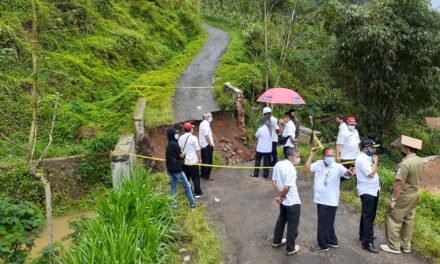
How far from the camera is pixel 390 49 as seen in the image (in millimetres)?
12984

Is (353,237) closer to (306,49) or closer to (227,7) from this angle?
(306,49)

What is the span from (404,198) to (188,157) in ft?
13.5

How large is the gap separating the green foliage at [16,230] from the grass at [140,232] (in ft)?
1.83

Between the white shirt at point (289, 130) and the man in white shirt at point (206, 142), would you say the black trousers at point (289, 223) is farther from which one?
the man in white shirt at point (206, 142)

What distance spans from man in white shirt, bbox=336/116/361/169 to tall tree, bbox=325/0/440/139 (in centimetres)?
590

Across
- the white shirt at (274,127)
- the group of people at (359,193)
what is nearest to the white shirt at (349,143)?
the white shirt at (274,127)

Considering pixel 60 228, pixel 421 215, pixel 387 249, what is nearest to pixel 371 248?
pixel 387 249

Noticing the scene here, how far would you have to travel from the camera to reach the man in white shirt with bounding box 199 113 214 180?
8861mm

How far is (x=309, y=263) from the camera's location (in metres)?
5.93

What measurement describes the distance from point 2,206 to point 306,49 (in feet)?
51.0

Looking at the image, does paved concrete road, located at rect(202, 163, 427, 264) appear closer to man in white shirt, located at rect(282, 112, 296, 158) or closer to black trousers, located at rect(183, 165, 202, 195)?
black trousers, located at rect(183, 165, 202, 195)

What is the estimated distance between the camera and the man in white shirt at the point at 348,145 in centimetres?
840

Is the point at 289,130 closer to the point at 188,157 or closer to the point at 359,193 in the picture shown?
the point at 188,157

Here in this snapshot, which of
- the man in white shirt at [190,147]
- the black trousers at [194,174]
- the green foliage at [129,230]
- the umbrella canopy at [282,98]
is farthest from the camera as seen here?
the umbrella canopy at [282,98]
